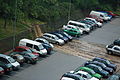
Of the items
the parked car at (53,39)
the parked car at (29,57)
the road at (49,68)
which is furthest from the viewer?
the parked car at (53,39)

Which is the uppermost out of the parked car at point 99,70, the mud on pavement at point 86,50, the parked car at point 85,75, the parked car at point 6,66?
the parked car at point 6,66

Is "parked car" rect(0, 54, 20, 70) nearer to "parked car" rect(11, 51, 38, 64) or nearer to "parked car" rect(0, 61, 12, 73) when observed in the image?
"parked car" rect(0, 61, 12, 73)

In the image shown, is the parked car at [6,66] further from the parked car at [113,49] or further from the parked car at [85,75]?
the parked car at [113,49]

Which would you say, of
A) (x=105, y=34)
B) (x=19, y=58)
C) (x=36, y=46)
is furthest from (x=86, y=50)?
(x=19, y=58)

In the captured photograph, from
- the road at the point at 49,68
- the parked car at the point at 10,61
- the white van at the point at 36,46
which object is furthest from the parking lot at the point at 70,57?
the white van at the point at 36,46

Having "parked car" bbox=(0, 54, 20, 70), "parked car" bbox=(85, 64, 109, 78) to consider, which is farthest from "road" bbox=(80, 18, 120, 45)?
"parked car" bbox=(0, 54, 20, 70)

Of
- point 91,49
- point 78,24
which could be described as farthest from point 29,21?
point 91,49

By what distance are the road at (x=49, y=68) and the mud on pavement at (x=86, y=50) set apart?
6.08 feet

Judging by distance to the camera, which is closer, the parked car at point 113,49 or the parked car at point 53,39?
the parked car at point 113,49

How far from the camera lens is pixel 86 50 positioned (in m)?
45.3

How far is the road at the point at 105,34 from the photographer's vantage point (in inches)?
1997

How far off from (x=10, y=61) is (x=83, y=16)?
3487cm

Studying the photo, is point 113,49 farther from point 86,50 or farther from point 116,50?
point 86,50

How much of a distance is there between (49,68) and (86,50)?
33.1ft
